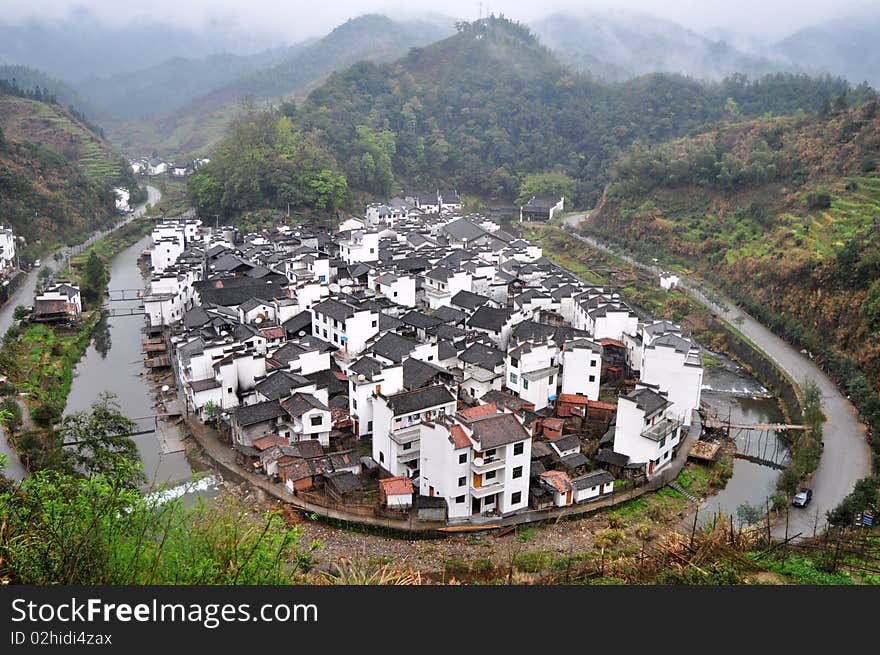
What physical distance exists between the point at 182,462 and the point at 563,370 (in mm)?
9351

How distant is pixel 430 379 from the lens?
1552 cm

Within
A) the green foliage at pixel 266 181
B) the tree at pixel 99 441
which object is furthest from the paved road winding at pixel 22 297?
the green foliage at pixel 266 181

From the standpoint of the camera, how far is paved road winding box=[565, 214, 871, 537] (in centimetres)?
1254

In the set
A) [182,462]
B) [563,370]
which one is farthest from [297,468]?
[563,370]

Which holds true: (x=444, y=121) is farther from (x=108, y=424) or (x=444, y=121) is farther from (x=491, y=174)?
(x=108, y=424)

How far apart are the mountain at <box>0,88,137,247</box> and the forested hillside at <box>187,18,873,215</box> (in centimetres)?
1394

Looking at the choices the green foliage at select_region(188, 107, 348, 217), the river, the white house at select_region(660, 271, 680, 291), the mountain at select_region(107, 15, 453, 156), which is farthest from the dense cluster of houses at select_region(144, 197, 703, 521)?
the mountain at select_region(107, 15, 453, 156)

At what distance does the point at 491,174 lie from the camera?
51.7 metres

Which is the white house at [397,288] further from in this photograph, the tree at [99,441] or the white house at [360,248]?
the tree at [99,441]

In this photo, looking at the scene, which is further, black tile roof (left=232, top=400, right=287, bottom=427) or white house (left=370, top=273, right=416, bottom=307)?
white house (left=370, top=273, right=416, bottom=307)

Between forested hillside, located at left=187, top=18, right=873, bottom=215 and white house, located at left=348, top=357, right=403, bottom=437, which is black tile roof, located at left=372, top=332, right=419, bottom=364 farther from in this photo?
forested hillside, located at left=187, top=18, right=873, bottom=215

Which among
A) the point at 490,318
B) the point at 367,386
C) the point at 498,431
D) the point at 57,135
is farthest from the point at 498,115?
the point at 498,431

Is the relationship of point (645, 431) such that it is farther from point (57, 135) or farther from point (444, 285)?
point (57, 135)

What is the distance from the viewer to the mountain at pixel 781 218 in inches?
795
